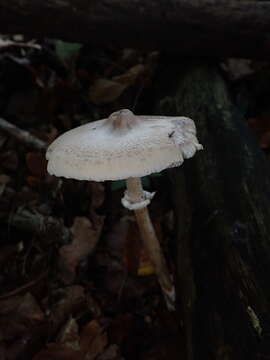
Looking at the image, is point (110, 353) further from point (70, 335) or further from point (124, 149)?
point (124, 149)

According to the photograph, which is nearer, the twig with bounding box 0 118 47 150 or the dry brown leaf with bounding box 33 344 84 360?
the dry brown leaf with bounding box 33 344 84 360

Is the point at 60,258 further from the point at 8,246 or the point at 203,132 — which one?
the point at 203,132

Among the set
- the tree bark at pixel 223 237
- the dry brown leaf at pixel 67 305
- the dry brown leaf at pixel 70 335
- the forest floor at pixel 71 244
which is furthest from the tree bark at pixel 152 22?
the dry brown leaf at pixel 70 335

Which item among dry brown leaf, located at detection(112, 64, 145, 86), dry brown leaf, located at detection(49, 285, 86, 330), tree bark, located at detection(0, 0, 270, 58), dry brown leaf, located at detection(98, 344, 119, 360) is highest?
tree bark, located at detection(0, 0, 270, 58)

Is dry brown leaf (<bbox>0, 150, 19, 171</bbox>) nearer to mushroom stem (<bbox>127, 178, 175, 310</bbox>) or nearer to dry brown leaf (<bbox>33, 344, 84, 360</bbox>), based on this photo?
mushroom stem (<bbox>127, 178, 175, 310</bbox>)

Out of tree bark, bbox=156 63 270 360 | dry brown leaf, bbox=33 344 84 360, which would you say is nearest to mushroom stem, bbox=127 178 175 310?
tree bark, bbox=156 63 270 360

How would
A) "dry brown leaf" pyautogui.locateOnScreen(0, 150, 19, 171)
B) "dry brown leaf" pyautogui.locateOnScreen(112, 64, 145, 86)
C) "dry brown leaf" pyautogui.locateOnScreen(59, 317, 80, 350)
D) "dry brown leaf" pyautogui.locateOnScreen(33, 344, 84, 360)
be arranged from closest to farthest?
"dry brown leaf" pyautogui.locateOnScreen(33, 344, 84, 360)
"dry brown leaf" pyautogui.locateOnScreen(59, 317, 80, 350)
"dry brown leaf" pyautogui.locateOnScreen(0, 150, 19, 171)
"dry brown leaf" pyautogui.locateOnScreen(112, 64, 145, 86)
